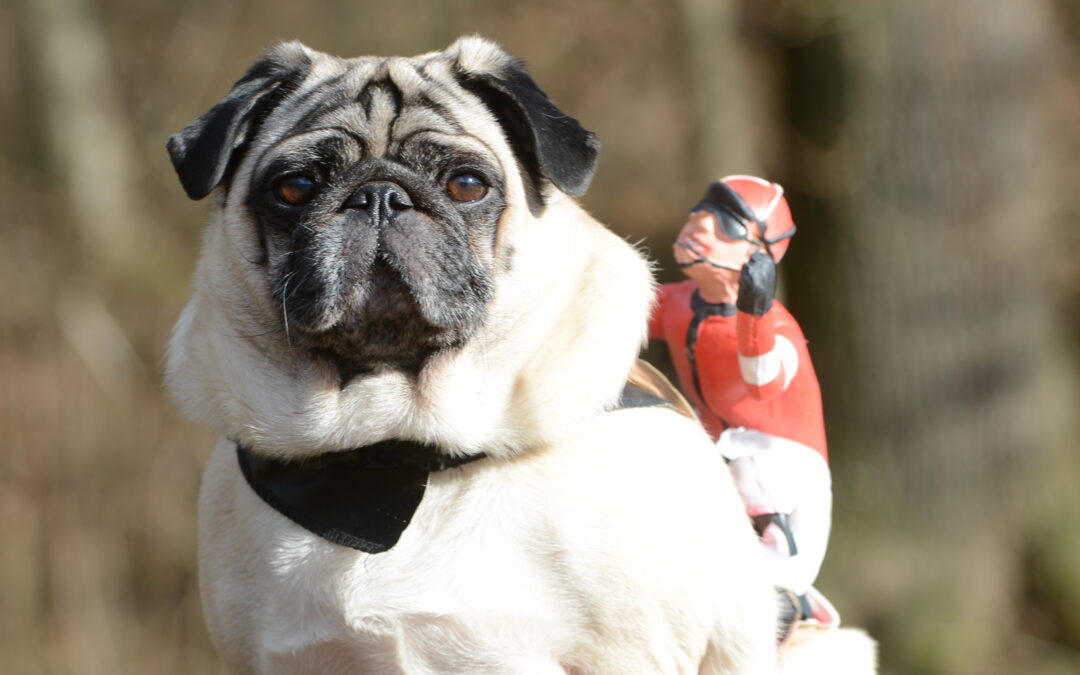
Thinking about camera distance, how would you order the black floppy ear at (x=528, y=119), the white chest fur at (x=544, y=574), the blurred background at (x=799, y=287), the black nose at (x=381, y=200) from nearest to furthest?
the white chest fur at (x=544, y=574)
the black nose at (x=381, y=200)
the black floppy ear at (x=528, y=119)
the blurred background at (x=799, y=287)

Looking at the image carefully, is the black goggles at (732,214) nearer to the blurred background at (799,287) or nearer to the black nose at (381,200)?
the black nose at (381,200)

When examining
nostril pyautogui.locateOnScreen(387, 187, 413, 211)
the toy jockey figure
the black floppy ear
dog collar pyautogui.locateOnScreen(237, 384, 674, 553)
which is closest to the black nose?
nostril pyautogui.locateOnScreen(387, 187, 413, 211)

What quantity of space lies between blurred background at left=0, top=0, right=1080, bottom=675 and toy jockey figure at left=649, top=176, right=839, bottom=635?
3610 millimetres

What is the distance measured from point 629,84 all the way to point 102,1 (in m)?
3.98

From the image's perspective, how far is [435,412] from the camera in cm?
224

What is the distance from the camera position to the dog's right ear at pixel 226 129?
2.25m

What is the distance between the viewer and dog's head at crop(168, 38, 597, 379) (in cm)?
221

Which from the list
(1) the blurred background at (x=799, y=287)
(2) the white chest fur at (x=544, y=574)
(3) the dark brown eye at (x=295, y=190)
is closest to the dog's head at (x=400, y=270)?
(3) the dark brown eye at (x=295, y=190)

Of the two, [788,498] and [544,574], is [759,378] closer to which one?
[788,498]

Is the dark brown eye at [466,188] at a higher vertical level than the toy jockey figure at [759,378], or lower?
higher

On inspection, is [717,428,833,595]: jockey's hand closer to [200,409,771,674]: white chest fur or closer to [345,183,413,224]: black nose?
[200,409,771,674]: white chest fur

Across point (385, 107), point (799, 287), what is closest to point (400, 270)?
point (385, 107)

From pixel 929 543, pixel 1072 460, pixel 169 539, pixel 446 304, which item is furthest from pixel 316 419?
pixel 1072 460

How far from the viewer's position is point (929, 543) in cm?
579
